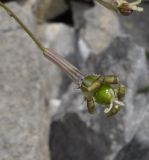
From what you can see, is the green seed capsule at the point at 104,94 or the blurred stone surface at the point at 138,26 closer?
the green seed capsule at the point at 104,94

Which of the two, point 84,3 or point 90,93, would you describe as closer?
point 90,93

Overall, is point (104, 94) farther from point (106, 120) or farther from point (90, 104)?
point (106, 120)

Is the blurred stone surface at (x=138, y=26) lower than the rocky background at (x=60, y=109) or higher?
lower

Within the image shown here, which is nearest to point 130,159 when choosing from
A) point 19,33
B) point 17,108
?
point 17,108

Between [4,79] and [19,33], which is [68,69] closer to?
[4,79]

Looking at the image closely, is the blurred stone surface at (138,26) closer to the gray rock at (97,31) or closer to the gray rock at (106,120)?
the gray rock at (97,31)

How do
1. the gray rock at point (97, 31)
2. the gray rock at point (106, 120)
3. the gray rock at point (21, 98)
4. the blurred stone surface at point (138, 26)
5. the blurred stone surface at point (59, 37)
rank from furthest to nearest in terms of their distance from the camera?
1. the blurred stone surface at point (138, 26)
2. the blurred stone surface at point (59, 37)
3. the gray rock at point (97, 31)
4. the gray rock at point (106, 120)
5. the gray rock at point (21, 98)

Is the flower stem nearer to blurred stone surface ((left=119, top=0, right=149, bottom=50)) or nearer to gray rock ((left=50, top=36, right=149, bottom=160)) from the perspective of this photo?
gray rock ((left=50, top=36, right=149, bottom=160))

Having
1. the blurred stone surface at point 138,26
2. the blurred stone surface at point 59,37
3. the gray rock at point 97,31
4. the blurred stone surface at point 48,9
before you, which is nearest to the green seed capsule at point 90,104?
the gray rock at point 97,31
